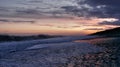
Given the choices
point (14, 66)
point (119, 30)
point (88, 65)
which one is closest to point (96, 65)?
point (88, 65)

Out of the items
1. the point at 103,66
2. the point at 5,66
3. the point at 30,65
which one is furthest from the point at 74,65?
the point at 5,66

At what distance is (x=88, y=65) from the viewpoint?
15414mm

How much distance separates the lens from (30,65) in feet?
54.0

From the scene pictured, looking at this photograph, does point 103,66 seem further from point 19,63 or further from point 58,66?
point 19,63

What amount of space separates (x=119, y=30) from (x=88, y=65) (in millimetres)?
104754

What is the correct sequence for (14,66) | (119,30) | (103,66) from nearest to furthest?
(103,66) → (14,66) → (119,30)

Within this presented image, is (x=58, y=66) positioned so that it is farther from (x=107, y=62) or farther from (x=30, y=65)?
(x=107, y=62)

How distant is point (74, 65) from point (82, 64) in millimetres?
535

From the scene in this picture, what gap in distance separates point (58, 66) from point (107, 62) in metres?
2.91

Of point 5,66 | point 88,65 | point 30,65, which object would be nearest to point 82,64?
point 88,65

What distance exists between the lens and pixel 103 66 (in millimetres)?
15148

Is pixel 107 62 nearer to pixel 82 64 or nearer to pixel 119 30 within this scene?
pixel 82 64

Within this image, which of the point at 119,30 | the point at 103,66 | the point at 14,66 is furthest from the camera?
the point at 119,30

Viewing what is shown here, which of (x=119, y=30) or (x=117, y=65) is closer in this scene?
(x=117, y=65)
